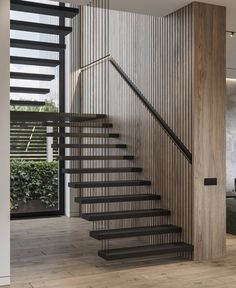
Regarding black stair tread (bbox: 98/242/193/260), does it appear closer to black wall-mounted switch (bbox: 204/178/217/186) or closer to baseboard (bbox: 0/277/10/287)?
black wall-mounted switch (bbox: 204/178/217/186)

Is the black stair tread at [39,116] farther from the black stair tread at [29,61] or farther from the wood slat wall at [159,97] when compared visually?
the black stair tread at [29,61]

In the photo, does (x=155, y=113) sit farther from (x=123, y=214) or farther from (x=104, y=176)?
(x=104, y=176)

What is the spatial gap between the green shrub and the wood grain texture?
12.6 feet

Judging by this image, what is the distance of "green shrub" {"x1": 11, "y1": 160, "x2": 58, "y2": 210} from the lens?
778 cm

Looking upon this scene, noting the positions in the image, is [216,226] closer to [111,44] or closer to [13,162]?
[111,44]

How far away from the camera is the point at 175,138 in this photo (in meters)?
5.09

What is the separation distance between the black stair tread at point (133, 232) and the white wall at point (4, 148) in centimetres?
105

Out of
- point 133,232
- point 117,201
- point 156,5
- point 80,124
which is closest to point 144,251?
point 133,232

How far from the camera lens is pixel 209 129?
500cm

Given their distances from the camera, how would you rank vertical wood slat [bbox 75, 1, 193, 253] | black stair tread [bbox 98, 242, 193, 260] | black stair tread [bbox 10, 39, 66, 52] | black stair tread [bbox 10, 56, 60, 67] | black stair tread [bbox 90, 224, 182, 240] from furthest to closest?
1. black stair tread [bbox 10, 56, 60, 67]
2. black stair tread [bbox 10, 39, 66, 52]
3. vertical wood slat [bbox 75, 1, 193, 253]
4. black stair tread [bbox 90, 224, 182, 240]
5. black stair tread [bbox 98, 242, 193, 260]

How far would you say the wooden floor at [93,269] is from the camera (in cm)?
408

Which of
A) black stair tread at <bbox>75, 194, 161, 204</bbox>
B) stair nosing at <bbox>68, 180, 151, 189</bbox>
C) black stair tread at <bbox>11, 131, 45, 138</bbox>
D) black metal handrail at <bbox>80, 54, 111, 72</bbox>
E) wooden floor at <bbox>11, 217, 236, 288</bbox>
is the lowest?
wooden floor at <bbox>11, 217, 236, 288</bbox>

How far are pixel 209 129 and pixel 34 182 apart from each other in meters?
3.98

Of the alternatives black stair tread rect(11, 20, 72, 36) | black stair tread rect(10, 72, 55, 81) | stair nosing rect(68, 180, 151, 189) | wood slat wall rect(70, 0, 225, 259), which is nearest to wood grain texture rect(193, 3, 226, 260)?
wood slat wall rect(70, 0, 225, 259)
